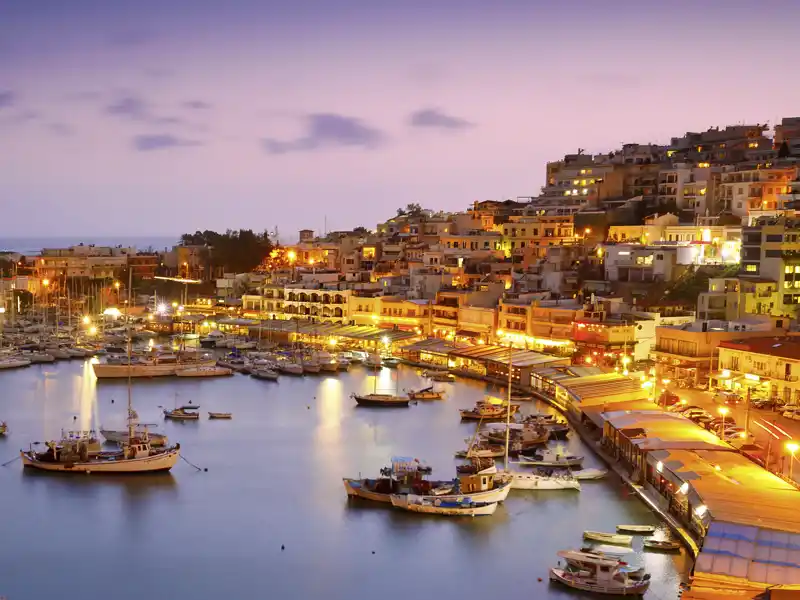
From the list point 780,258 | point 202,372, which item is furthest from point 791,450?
point 202,372


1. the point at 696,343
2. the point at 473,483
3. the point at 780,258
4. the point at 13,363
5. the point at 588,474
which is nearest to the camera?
the point at 473,483

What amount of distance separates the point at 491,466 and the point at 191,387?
9584mm

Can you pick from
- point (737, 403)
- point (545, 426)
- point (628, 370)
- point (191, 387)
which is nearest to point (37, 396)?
point (191, 387)

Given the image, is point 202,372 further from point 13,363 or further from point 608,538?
point 608,538

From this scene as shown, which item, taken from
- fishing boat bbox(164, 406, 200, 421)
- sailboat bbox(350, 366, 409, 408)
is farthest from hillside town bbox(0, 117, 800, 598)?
fishing boat bbox(164, 406, 200, 421)

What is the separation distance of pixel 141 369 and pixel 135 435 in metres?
7.63

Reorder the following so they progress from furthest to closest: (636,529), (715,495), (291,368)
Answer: (291,368)
(636,529)
(715,495)

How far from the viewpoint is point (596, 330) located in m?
20.8

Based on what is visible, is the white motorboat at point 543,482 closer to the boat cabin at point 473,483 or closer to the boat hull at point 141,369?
the boat cabin at point 473,483

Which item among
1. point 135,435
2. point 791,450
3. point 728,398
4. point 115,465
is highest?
point 728,398

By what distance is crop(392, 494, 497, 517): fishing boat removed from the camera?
11719 millimetres

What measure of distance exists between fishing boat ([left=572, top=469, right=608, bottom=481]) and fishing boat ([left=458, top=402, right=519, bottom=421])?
355cm

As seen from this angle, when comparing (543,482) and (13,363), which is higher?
(13,363)

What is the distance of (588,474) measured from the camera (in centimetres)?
1313
